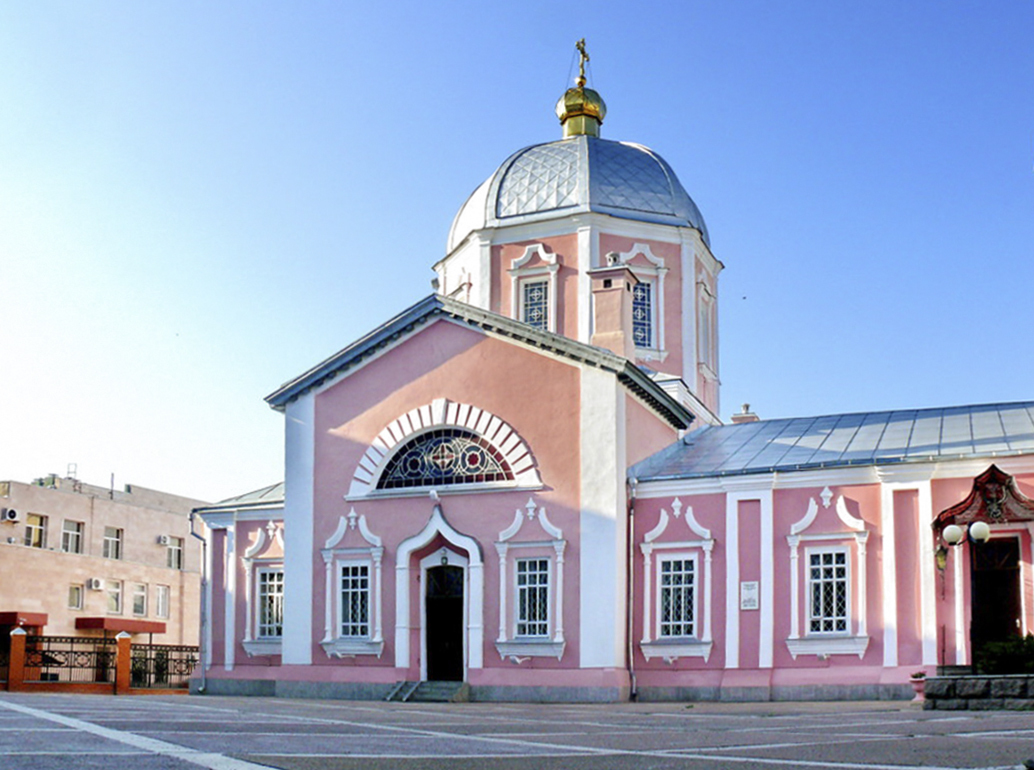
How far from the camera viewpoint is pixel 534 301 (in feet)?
92.9

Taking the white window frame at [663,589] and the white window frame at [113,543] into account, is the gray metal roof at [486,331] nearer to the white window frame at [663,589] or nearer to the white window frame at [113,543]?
the white window frame at [663,589]

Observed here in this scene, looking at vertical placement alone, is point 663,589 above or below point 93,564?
below

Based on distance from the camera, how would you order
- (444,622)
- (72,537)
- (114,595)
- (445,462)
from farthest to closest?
(114,595), (72,537), (445,462), (444,622)

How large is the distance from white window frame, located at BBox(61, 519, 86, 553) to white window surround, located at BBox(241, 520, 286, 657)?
18832 mm

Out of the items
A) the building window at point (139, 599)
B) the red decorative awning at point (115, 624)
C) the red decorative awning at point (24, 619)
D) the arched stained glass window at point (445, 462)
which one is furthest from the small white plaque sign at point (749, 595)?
the building window at point (139, 599)

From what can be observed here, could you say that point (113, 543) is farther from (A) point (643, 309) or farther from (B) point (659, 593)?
(B) point (659, 593)

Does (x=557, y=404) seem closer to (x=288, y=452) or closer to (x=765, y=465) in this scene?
(x=765, y=465)

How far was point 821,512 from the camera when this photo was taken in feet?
72.9

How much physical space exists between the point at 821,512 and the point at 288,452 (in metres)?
10.4

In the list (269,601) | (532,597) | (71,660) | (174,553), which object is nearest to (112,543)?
(174,553)

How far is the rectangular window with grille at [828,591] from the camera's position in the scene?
71.8ft

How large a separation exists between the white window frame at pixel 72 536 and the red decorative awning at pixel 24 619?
3.78 meters

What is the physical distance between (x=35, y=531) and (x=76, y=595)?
2535mm

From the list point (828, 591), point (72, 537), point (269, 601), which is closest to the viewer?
point (828, 591)
